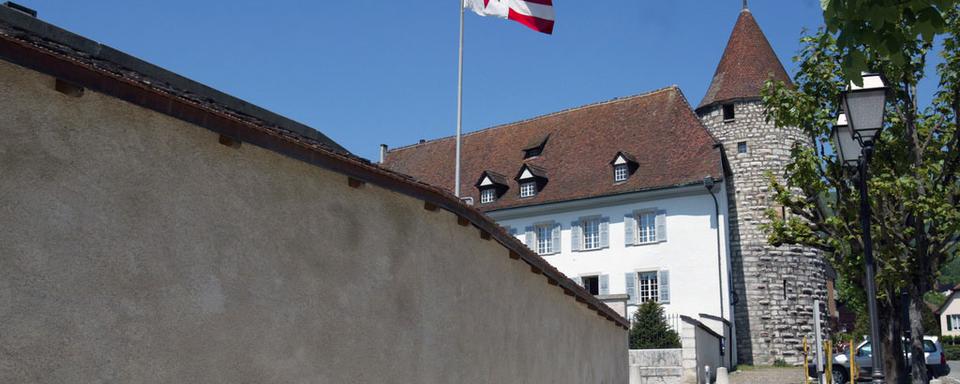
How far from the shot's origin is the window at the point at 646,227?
30.2m

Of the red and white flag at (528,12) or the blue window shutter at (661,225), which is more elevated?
the red and white flag at (528,12)

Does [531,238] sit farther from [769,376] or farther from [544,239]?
[769,376]

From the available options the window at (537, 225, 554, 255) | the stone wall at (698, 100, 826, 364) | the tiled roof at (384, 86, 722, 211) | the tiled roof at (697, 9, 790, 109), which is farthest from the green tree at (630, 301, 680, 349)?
the tiled roof at (697, 9, 790, 109)

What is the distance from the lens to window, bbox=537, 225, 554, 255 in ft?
107

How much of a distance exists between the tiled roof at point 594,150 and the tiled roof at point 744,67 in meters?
1.72

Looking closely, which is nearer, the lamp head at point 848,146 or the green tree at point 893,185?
the lamp head at point 848,146

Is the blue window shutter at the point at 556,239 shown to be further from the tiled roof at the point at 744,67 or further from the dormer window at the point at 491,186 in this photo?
the tiled roof at the point at 744,67

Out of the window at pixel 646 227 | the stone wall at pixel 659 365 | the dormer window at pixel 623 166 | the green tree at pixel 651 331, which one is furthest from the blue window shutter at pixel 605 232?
the stone wall at pixel 659 365

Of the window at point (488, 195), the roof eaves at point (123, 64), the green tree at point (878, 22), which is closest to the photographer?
the roof eaves at point (123, 64)

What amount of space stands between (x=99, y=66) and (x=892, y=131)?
13258 mm

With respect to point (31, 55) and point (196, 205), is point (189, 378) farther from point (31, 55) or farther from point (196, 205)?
point (31, 55)

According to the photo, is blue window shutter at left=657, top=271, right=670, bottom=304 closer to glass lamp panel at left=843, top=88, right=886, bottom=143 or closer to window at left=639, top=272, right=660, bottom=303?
window at left=639, top=272, right=660, bottom=303

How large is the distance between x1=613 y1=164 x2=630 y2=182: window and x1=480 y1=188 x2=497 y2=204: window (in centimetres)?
538

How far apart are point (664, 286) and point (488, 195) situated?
8.73 metres
